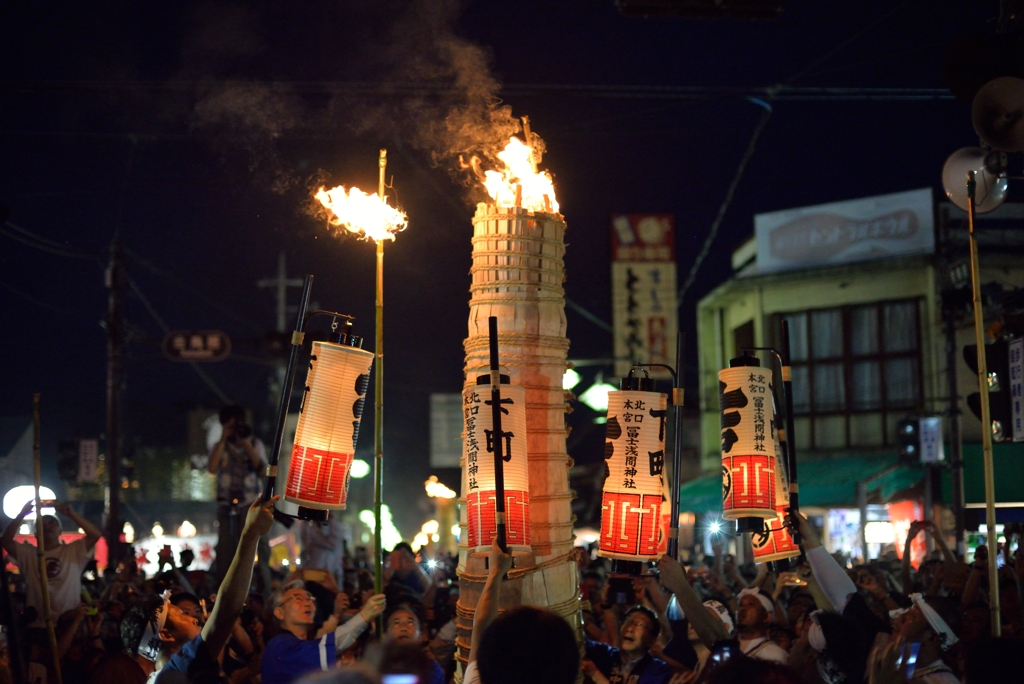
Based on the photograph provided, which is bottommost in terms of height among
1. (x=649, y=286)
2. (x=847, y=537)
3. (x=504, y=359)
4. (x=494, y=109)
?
(x=847, y=537)

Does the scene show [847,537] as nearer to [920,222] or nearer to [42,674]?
[920,222]

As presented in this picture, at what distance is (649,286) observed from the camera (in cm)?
2691

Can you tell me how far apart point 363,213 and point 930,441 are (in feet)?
67.0

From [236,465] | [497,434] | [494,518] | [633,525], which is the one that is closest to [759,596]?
[633,525]

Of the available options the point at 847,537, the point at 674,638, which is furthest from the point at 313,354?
the point at 847,537

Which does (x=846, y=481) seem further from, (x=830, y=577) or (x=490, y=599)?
(x=490, y=599)

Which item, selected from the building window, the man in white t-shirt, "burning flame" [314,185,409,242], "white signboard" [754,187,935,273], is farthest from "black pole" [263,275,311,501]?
the building window

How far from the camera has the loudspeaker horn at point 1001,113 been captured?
8.38 m

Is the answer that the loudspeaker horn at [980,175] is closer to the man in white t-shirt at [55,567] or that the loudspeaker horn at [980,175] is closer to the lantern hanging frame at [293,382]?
the lantern hanging frame at [293,382]

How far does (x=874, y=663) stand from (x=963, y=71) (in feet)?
19.2

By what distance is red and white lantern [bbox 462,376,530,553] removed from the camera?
6.58 metres

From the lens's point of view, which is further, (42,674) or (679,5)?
(679,5)

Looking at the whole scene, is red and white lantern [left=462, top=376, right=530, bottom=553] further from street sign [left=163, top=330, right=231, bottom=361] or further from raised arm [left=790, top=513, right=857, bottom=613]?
street sign [left=163, top=330, right=231, bottom=361]

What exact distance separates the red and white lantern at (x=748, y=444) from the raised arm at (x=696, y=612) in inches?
61.0
